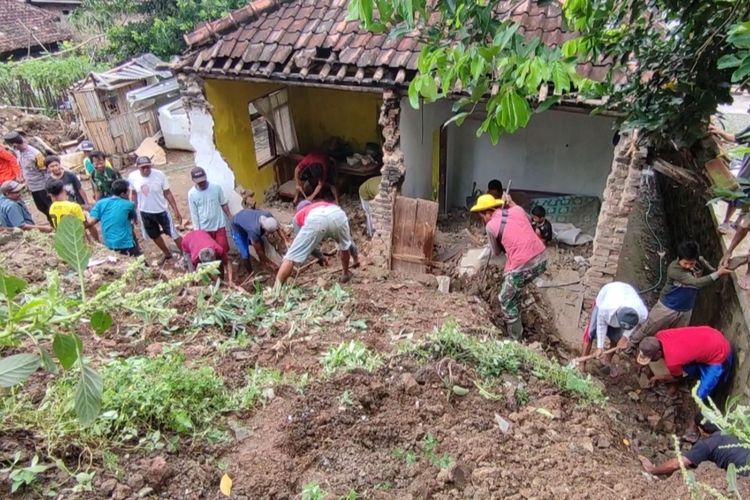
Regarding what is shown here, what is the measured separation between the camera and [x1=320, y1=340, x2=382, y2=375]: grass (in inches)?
143

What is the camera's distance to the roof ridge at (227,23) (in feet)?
23.8

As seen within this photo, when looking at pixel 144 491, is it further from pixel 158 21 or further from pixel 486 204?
pixel 158 21

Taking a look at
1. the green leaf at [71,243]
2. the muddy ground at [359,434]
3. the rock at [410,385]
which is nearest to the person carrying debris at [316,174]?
the muddy ground at [359,434]

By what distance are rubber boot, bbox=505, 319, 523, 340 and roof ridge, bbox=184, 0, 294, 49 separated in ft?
18.5

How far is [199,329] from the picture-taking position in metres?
4.05

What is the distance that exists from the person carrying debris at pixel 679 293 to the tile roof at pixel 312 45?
2198mm

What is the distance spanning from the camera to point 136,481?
2.45 metres

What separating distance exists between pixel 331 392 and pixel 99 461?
135 centimetres

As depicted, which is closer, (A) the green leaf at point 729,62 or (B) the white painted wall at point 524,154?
(A) the green leaf at point 729,62

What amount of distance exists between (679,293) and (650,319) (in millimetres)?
417

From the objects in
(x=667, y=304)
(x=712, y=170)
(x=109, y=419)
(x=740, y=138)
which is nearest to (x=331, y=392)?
(x=109, y=419)

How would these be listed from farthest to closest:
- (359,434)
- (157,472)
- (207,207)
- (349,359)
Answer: (207,207), (349,359), (359,434), (157,472)

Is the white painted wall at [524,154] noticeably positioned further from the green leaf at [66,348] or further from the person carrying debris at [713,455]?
the green leaf at [66,348]

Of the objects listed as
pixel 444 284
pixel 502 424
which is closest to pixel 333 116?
pixel 444 284
